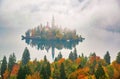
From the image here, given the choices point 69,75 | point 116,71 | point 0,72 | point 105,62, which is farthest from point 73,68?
point 0,72

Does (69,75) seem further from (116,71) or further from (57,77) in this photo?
(116,71)

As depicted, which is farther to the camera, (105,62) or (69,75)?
(105,62)

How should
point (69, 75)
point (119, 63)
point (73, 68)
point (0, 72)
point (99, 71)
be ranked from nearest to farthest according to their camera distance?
1. point (99, 71)
2. point (69, 75)
3. point (73, 68)
4. point (119, 63)
5. point (0, 72)

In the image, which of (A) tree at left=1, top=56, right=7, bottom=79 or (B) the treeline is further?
(A) tree at left=1, top=56, right=7, bottom=79

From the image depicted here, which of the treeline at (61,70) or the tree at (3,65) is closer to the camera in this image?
the treeline at (61,70)

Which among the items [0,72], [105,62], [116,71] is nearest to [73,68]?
[116,71]

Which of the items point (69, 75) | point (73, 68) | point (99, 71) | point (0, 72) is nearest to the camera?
point (99, 71)

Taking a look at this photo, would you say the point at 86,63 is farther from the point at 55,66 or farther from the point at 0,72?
the point at 0,72

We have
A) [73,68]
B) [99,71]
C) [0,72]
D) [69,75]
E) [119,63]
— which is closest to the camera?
[99,71]

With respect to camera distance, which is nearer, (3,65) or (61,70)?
(61,70)
